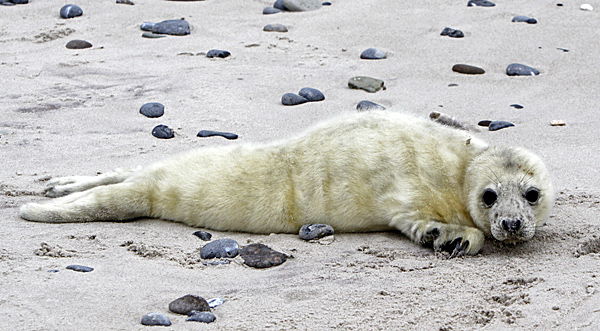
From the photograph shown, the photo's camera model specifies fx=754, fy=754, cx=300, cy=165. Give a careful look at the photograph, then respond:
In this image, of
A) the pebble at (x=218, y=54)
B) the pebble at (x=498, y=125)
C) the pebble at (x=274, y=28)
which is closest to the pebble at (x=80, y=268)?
the pebble at (x=498, y=125)

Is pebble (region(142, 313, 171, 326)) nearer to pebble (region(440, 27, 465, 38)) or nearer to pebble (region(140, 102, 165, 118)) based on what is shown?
pebble (region(140, 102, 165, 118))

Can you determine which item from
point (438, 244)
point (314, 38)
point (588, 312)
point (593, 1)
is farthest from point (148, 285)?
point (593, 1)

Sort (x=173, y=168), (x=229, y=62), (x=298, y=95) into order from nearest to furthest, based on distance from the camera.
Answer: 1. (x=173, y=168)
2. (x=298, y=95)
3. (x=229, y=62)

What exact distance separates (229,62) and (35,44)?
6.49ft

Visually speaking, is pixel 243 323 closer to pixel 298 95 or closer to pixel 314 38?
pixel 298 95

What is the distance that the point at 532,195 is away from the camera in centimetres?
358

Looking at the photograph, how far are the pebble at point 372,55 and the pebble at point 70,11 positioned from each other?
10.1 feet

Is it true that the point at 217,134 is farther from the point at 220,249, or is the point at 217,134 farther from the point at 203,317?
the point at 203,317

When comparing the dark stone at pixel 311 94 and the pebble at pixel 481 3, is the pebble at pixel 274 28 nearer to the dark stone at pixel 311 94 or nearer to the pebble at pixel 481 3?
the dark stone at pixel 311 94

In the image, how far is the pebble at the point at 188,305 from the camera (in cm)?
279

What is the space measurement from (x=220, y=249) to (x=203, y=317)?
2.65 ft

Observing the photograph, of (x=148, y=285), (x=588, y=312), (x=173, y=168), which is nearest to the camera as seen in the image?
(x=588, y=312)

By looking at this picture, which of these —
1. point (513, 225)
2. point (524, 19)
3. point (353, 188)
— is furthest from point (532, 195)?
point (524, 19)

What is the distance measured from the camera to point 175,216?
157 inches
